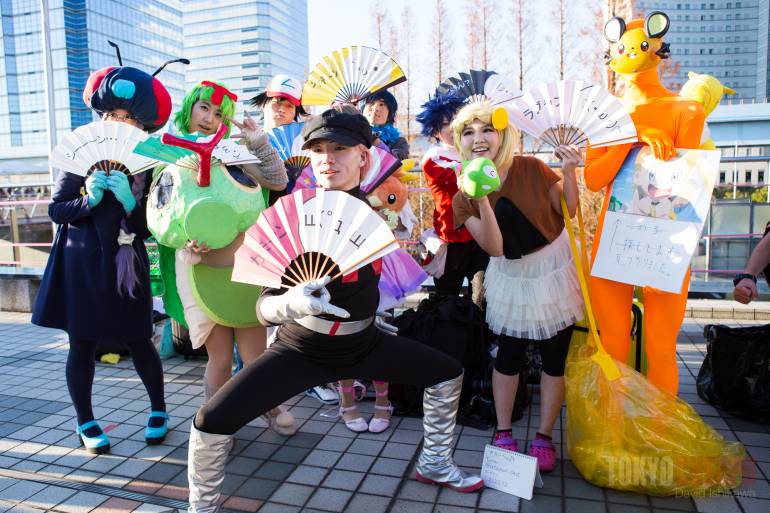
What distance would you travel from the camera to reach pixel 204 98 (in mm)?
2859

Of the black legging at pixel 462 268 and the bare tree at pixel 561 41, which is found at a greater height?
the bare tree at pixel 561 41

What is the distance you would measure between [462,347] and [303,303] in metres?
1.78

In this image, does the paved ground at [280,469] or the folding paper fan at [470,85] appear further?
the folding paper fan at [470,85]

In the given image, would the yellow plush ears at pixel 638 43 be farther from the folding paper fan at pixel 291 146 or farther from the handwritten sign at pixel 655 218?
the folding paper fan at pixel 291 146

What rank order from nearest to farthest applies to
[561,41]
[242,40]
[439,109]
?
[439,109] → [561,41] → [242,40]

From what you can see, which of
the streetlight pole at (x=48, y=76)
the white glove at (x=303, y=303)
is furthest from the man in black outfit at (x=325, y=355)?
the streetlight pole at (x=48, y=76)

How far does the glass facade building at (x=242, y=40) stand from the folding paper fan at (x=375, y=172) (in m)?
85.1

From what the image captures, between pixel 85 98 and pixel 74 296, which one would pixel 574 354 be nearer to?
pixel 74 296

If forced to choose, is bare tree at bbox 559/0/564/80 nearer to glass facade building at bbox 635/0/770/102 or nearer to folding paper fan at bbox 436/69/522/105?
folding paper fan at bbox 436/69/522/105

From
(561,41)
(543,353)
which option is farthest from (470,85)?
(561,41)

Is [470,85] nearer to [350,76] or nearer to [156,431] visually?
[350,76]

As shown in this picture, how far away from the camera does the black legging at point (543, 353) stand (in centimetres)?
266

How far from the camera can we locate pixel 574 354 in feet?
8.96

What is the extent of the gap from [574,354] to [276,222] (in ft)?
5.51
